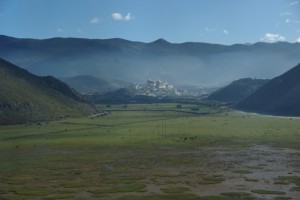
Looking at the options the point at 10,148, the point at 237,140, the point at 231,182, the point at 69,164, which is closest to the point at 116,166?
the point at 69,164

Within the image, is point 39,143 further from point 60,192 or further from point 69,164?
point 60,192

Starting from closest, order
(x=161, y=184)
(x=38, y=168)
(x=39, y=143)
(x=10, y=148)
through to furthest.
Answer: (x=161, y=184)
(x=38, y=168)
(x=10, y=148)
(x=39, y=143)

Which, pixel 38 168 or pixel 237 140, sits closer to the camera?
pixel 38 168

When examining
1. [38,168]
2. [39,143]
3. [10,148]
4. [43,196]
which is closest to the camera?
[43,196]

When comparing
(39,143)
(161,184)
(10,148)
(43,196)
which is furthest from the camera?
(39,143)

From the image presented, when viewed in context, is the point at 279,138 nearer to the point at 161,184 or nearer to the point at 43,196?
the point at 161,184

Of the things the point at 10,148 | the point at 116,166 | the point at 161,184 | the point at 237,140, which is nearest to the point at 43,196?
the point at 161,184
